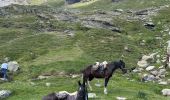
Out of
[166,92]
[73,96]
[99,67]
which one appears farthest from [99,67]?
[73,96]

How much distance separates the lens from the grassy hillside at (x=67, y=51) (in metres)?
40.3

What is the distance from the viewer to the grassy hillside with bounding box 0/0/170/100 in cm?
4034

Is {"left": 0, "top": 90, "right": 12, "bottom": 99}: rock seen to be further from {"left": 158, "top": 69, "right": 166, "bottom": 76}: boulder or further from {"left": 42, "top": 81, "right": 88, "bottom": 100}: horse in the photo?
{"left": 158, "top": 69, "right": 166, "bottom": 76}: boulder

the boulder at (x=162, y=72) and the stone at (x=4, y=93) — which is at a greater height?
the stone at (x=4, y=93)

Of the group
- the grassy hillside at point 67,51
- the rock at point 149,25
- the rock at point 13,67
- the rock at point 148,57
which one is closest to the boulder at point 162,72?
the grassy hillside at point 67,51

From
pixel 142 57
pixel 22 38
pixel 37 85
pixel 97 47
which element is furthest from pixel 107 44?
pixel 37 85

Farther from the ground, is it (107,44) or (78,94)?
(78,94)

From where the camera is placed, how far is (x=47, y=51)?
204 feet

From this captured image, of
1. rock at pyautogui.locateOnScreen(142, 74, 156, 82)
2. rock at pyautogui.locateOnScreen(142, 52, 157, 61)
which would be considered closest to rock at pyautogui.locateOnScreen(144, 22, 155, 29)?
rock at pyautogui.locateOnScreen(142, 52, 157, 61)

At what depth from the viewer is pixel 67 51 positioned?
60.3 meters

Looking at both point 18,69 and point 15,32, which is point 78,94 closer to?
point 18,69

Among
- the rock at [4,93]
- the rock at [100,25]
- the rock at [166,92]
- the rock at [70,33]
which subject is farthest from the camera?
the rock at [100,25]

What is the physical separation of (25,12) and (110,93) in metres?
79.4

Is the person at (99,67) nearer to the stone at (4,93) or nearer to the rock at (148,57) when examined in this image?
the stone at (4,93)
